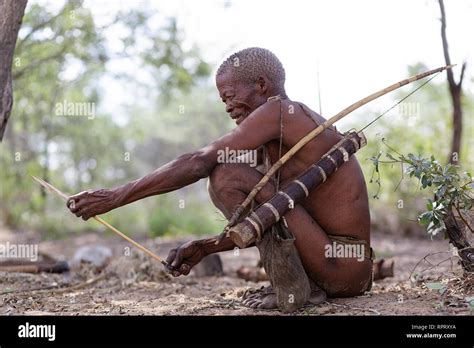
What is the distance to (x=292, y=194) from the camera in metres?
3.25

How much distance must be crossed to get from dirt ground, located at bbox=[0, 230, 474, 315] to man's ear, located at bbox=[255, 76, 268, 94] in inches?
49.2

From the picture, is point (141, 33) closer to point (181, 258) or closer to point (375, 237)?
point (375, 237)

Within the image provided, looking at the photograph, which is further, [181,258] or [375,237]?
[375,237]

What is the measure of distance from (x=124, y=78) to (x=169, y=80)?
1822mm

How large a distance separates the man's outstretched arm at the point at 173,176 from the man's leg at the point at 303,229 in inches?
4.2

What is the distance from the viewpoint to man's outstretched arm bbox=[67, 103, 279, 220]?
327cm

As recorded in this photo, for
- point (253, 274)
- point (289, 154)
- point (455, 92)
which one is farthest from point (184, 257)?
point (455, 92)

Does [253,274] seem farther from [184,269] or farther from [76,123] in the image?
[76,123]

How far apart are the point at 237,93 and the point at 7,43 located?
6.04ft

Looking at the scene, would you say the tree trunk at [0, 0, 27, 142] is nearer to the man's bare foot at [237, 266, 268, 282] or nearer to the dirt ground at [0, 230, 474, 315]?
the dirt ground at [0, 230, 474, 315]

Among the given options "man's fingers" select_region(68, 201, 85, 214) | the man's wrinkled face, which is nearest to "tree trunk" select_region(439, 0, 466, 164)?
the man's wrinkled face
